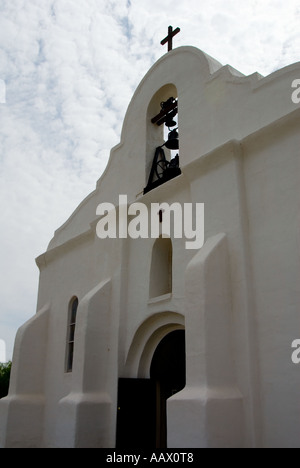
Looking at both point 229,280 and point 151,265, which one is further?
point 151,265

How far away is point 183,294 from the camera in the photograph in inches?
335

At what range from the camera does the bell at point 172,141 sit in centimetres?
1084

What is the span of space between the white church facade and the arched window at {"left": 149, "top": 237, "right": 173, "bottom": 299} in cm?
3

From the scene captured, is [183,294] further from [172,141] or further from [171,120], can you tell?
[171,120]

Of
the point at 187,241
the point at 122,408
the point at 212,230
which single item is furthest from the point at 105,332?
the point at 212,230

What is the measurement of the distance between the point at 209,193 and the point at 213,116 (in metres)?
1.76

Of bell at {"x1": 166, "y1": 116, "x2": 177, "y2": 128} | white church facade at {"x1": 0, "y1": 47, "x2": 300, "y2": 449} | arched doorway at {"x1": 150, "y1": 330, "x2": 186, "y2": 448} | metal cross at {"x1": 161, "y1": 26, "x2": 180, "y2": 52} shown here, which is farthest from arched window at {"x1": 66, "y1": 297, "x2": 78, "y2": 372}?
metal cross at {"x1": 161, "y1": 26, "x2": 180, "y2": 52}

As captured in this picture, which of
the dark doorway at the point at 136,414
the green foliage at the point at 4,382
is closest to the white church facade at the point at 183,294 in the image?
the dark doorway at the point at 136,414

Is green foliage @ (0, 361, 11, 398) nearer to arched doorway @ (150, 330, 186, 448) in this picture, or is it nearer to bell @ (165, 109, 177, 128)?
arched doorway @ (150, 330, 186, 448)

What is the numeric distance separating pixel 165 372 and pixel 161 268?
2.08 metres

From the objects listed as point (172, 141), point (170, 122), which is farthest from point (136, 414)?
point (170, 122)

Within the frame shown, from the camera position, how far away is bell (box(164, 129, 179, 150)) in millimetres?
10836
